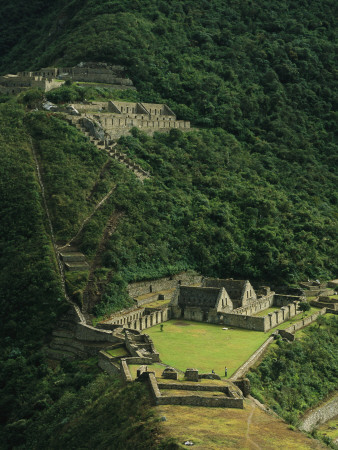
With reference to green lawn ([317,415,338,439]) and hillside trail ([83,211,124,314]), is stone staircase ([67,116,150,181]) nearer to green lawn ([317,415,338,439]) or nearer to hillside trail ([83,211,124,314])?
hillside trail ([83,211,124,314])

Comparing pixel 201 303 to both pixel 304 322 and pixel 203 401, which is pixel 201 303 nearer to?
pixel 304 322

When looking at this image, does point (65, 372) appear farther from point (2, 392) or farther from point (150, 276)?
point (150, 276)

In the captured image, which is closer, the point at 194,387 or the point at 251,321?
the point at 194,387

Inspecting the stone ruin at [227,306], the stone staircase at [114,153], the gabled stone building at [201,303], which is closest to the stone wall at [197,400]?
the stone ruin at [227,306]

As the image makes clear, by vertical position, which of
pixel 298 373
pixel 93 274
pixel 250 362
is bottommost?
pixel 298 373

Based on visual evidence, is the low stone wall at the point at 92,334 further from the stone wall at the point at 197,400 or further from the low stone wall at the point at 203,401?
the low stone wall at the point at 203,401

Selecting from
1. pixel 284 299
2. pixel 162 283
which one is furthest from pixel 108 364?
pixel 284 299

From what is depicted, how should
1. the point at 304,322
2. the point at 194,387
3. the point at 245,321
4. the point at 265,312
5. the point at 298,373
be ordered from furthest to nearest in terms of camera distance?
1. the point at 265,312
2. the point at 304,322
3. the point at 245,321
4. the point at 298,373
5. the point at 194,387
